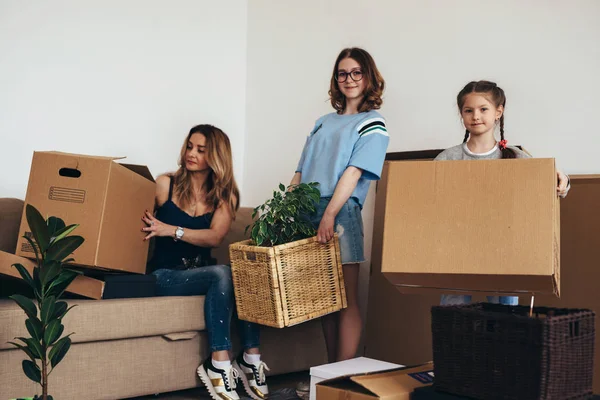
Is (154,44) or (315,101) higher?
(154,44)

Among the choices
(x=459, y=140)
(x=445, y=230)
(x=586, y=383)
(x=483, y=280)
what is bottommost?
(x=586, y=383)

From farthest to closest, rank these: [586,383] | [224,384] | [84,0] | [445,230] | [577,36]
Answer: [84,0]
[577,36]
[224,384]
[445,230]
[586,383]

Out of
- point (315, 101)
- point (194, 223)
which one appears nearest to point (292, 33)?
point (315, 101)

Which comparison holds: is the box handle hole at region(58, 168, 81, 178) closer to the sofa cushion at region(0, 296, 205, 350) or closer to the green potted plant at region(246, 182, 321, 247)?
the sofa cushion at region(0, 296, 205, 350)

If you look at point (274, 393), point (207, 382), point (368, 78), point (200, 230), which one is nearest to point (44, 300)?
point (207, 382)

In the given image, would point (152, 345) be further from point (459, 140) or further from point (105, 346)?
point (459, 140)

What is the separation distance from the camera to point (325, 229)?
2588mm

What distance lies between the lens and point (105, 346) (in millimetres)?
2535

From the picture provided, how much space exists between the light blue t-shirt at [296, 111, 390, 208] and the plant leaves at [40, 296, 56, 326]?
118 centimetres

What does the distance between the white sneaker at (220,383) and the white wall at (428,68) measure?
110 cm

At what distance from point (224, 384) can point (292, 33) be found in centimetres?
227

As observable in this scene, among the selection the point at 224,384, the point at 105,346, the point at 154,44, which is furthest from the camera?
the point at 154,44

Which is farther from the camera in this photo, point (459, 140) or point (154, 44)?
point (154, 44)

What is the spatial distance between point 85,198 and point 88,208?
0.13 ft
